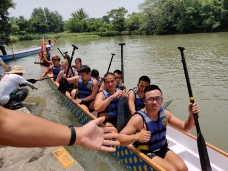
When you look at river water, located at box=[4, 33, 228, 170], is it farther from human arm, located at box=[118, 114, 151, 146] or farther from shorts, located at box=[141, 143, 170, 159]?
human arm, located at box=[118, 114, 151, 146]

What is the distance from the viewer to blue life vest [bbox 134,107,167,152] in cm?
261

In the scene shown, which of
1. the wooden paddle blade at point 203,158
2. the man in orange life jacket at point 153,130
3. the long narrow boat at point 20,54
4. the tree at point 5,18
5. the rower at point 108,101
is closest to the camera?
the wooden paddle blade at point 203,158

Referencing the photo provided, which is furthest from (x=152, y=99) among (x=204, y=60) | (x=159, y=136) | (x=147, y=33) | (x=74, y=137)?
(x=147, y=33)

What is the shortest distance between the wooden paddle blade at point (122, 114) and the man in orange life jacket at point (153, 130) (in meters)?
0.74

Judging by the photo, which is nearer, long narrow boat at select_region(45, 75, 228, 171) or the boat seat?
long narrow boat at select_region(45, 75, 228, 171)

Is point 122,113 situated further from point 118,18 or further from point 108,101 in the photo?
point 118,18

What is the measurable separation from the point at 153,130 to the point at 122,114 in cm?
111

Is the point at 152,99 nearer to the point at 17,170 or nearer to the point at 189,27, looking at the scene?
the point at 17,170

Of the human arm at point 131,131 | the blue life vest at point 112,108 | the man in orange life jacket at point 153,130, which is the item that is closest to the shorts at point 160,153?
the man in orange life jacket at point 153,130

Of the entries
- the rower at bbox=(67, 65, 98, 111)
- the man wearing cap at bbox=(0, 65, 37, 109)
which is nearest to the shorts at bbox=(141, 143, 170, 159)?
the rower at bbox=(67, 65, 98, 111)

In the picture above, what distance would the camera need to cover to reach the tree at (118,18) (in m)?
48.9

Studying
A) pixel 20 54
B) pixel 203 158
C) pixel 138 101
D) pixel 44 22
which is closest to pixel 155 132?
pixel 203 158

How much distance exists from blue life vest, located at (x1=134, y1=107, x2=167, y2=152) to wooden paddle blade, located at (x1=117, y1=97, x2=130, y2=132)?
724 mm

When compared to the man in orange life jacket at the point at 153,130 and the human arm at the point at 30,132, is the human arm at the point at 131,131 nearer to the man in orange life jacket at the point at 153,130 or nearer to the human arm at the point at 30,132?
the man in orange life jacket at the point at 153,130
